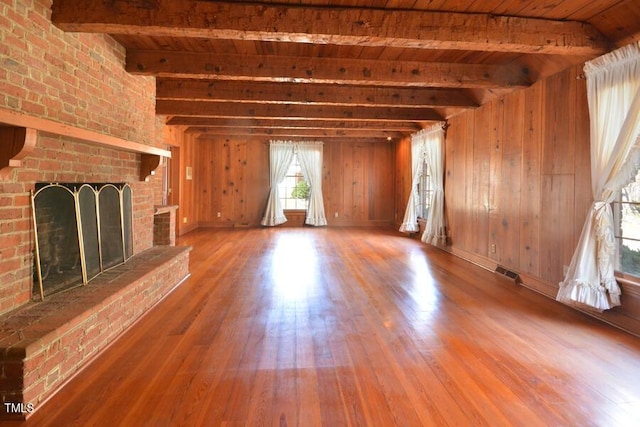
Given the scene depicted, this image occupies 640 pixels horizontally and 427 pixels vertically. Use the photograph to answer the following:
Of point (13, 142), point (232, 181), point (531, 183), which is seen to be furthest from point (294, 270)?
point (232, 181)

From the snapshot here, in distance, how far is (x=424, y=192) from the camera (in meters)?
7.01

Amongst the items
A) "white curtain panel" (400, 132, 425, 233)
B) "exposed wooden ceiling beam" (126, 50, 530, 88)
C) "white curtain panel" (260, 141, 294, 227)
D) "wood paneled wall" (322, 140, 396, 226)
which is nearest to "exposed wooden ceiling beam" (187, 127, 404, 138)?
"white curtain panel" (260, 141, 294, 227)

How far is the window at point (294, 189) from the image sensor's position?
8.83m

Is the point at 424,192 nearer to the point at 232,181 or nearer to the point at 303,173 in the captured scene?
the point at 303,173

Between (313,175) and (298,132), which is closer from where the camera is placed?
(298,132)

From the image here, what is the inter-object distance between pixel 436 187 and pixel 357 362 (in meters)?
4.51

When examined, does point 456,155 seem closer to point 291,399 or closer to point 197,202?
point 291,399

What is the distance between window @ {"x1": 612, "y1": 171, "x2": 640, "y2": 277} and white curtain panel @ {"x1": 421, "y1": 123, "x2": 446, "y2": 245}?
2.99m

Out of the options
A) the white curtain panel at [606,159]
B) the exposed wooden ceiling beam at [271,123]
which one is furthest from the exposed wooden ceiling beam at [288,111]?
the white curtain panel at [606,159]

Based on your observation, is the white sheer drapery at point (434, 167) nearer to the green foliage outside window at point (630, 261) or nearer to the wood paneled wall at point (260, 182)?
the wood paneled wall at point (260, 182)

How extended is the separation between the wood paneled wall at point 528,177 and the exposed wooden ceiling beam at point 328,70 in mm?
497

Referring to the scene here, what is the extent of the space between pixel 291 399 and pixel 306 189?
7314 mm

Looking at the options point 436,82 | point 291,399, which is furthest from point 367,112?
point 291,399

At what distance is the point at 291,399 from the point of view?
5.62ft
